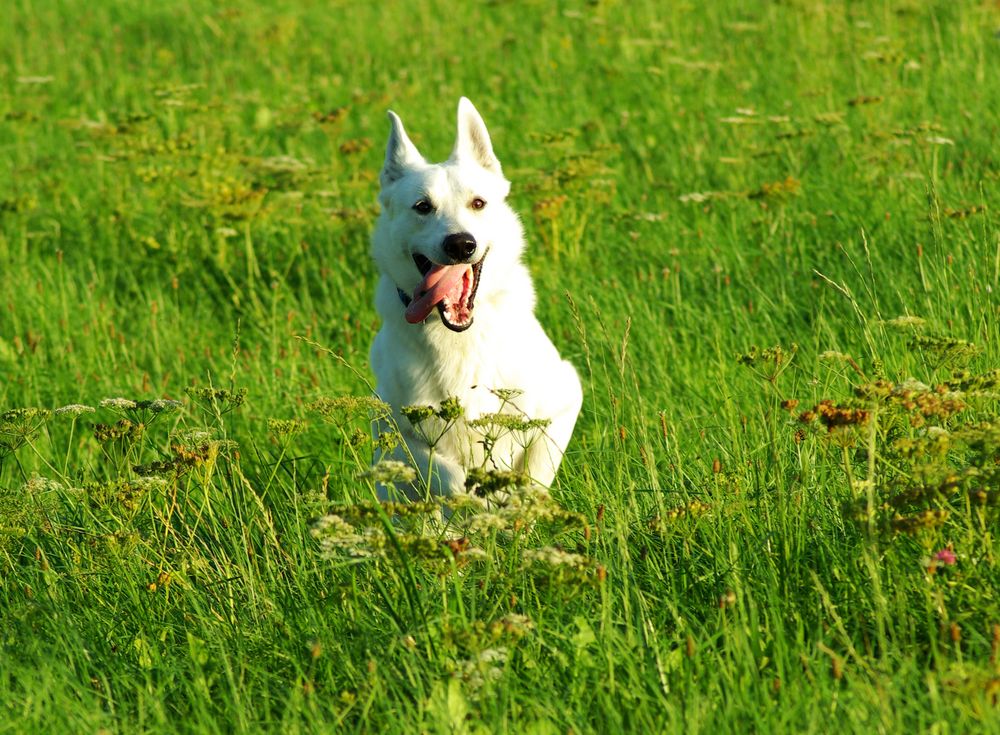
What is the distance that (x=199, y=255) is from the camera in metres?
7.14

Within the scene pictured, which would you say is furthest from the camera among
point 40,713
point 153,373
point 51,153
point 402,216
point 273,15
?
point 273,15

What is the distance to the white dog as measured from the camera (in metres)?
4.48

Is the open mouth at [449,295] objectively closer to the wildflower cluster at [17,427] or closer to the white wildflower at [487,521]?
the wildflower cluster at [17,427]

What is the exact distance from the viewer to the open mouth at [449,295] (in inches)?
177

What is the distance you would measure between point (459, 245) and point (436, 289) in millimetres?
209

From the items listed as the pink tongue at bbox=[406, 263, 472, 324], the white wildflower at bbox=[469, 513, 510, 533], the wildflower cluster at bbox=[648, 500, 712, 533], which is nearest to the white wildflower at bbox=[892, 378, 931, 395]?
the wildflower cluster at bbox=[648, 500, 712, 533]

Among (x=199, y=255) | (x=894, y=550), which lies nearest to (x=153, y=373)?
(x=199, y=255)

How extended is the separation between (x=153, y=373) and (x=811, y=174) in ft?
13.0

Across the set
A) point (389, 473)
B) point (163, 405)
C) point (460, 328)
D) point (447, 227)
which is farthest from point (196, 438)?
point (447, 227)

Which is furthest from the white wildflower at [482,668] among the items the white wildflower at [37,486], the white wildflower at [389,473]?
the white wildflower at [37,486]

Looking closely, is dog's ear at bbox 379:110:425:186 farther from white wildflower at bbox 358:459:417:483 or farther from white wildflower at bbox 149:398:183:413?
white wildflower at bbox 358:459:417:483

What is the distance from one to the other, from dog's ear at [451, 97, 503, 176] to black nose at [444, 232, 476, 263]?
66 centimetres

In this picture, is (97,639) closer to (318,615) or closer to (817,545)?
(318,615)

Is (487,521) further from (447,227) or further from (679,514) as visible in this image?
(447,227)
